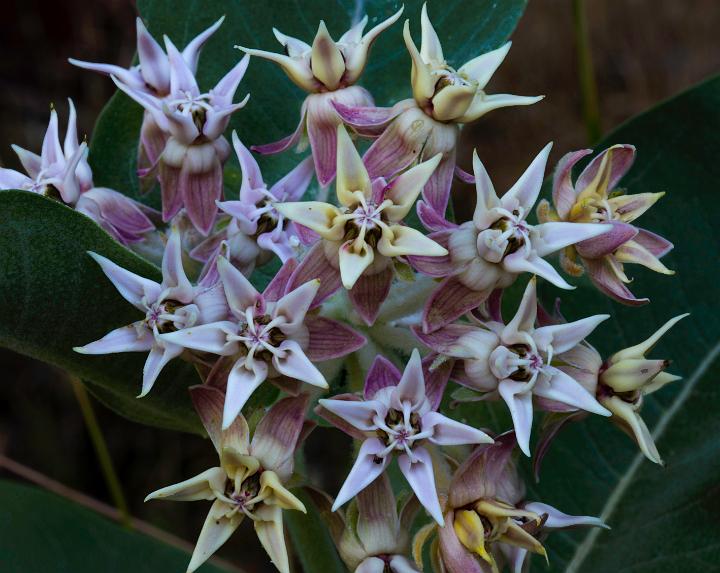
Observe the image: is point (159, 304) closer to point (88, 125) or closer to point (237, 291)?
point (237, 291)

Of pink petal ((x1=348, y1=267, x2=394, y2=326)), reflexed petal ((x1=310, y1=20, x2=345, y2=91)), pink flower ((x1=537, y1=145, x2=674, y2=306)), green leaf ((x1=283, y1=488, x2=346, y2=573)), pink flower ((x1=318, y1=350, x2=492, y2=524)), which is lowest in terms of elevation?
green leaf ((x1=283, y1=488, x2=346, y2=573))

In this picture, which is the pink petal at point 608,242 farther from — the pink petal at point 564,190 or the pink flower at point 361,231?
the pink flower at point 361,231

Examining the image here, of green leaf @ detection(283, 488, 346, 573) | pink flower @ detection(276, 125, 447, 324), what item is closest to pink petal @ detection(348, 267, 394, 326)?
pink flower @ detection(276, 125, 447, 324)

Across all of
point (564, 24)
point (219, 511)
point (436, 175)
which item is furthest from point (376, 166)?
point (564, 24)

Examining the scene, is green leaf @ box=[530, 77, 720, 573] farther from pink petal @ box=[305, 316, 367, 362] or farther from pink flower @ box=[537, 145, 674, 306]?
pink petal @ box=[305, 316, 367, 362]

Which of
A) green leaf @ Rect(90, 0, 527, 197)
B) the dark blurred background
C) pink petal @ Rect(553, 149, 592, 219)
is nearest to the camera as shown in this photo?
pink petal @ Rect(553, 149, 592, 219)

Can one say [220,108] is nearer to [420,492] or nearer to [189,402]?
[189,402]

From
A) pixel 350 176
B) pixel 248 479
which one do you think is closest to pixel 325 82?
pixel 350 176

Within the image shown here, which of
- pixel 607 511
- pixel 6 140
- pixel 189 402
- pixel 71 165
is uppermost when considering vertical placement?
pixel 71 165
